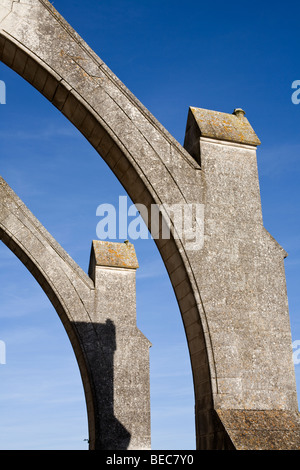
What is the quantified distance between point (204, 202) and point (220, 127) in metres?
0.81

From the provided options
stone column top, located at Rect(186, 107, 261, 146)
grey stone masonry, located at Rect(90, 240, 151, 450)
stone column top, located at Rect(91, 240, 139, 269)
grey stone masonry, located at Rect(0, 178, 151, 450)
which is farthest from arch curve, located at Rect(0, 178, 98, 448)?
stone column top, located at Rect(186, 107, 261, 146)

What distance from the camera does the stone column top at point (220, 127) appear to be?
17.1ft

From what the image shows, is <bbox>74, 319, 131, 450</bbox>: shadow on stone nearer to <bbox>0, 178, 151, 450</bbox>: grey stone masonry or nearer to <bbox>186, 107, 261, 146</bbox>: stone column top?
<bbox>0, 178, 151, 450</bbox>: grey stone masonry

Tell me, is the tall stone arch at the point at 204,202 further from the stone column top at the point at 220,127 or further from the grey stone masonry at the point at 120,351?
the grey stone masonry at the point at 120,351

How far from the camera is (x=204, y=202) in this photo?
5.00 metres

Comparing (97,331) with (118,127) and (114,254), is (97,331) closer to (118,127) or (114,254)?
(114,254)

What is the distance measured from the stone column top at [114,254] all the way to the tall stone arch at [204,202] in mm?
5453

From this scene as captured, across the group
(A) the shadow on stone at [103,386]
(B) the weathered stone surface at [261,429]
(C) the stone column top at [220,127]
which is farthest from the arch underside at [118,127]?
(A) the shadow on stone at [103,386]

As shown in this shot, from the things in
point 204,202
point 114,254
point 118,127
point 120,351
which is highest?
point 114,254

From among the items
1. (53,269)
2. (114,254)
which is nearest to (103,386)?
(53,269)

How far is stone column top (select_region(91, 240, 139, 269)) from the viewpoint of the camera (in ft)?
34.7

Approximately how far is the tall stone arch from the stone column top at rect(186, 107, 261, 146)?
13mm
